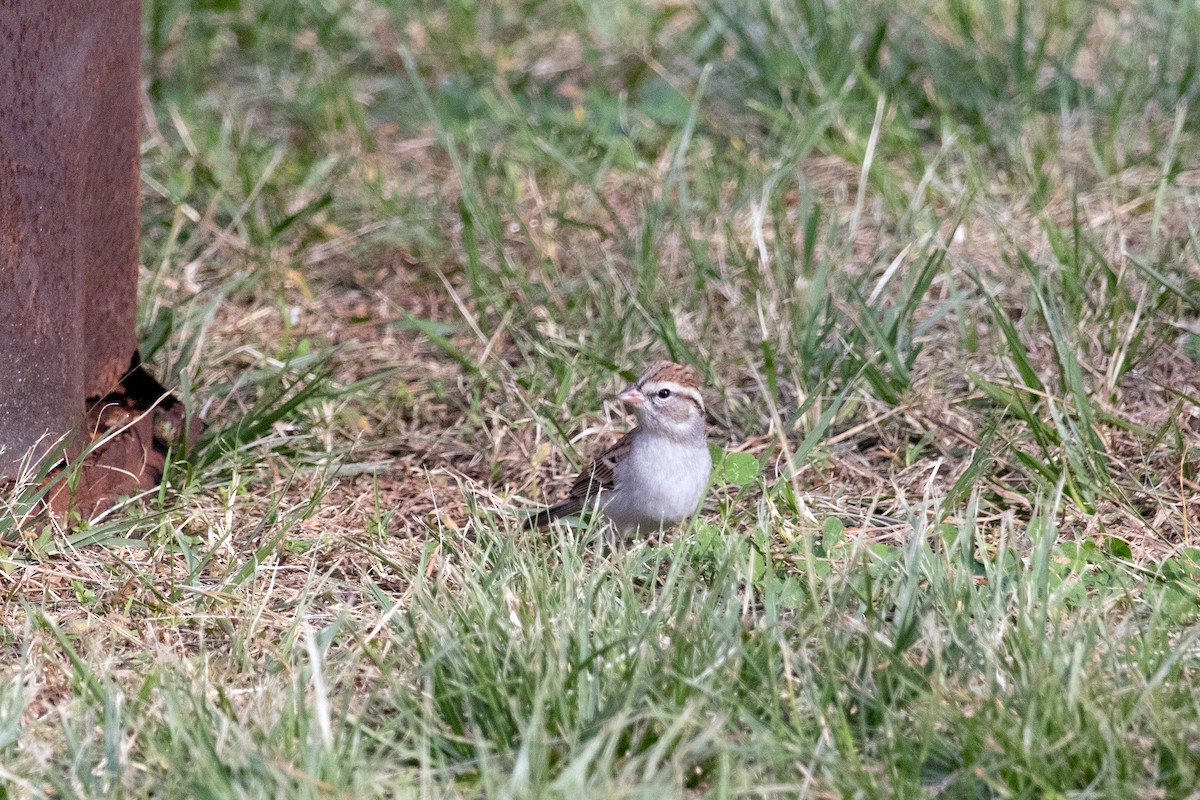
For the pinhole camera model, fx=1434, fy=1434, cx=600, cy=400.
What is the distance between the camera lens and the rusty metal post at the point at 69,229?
4066 mm

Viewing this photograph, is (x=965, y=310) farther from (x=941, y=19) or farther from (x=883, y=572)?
(x=941, y=19)

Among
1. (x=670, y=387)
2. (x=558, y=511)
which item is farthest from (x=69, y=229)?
(x=670, y=387)

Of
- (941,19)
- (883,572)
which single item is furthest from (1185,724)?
(941,19)

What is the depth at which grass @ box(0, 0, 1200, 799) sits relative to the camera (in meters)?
3.02

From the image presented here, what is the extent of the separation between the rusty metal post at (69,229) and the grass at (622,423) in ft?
0.79

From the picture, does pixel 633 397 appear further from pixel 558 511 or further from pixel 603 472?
pixel 558 511

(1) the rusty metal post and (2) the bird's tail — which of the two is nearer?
(1) the rusty metal post

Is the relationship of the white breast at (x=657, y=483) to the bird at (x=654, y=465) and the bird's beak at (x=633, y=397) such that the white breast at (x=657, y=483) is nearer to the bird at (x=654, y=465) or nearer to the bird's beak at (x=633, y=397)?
the bird at (x=654, y=465)

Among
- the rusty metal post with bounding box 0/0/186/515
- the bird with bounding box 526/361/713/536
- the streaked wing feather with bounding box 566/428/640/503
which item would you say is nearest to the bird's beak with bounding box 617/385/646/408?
the bird with bounding box 526/361/713/536

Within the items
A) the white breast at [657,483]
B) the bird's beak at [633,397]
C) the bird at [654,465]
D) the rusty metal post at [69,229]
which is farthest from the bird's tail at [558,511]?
the rusty metal post at [69,229]

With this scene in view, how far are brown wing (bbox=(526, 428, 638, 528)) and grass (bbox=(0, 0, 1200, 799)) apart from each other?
22 cm

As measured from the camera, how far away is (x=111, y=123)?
4391 millimetres

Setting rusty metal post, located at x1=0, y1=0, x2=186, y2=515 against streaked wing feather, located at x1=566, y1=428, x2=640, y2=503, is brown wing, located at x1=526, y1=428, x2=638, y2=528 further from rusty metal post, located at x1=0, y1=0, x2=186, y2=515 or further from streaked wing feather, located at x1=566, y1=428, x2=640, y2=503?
rusty metal post, located at x1=0, y1=0, x2=186, y2=515

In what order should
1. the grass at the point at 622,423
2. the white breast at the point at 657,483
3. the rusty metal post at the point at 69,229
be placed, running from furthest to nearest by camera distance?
the white breast at the point at 657,483 < the rusty metal post at the point at 69,229 < the grass at the point at 622,423
